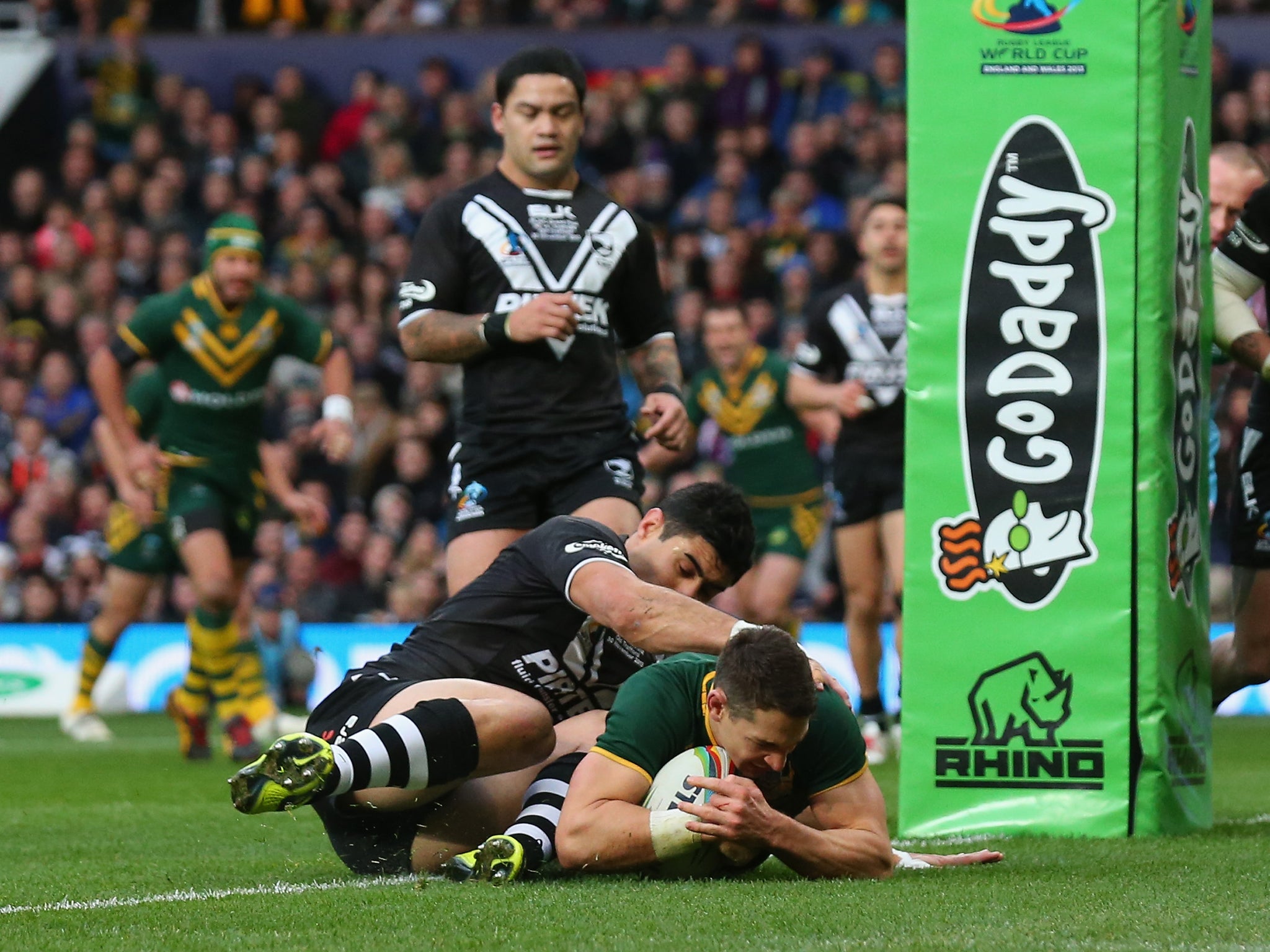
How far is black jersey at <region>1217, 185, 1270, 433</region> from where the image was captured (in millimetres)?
6203

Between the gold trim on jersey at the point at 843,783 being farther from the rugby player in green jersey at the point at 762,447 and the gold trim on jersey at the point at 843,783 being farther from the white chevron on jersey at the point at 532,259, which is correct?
the rugby player in green jersey at the point at 762,447

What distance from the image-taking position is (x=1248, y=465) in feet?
21.2

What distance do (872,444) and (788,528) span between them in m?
1.92

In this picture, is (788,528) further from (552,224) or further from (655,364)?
(552,224)

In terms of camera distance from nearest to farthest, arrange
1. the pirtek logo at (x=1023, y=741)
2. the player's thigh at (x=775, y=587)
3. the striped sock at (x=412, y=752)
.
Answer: the striped sock at (x=412, y=752), the pirtek logo at (x=1023, y=741), the player's thigh at (x=775, y=587)

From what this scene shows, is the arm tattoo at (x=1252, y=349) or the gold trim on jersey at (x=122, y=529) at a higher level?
the arm tattoo at (x=1252, y=349)

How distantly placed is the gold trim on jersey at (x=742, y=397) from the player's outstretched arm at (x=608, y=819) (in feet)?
23.0

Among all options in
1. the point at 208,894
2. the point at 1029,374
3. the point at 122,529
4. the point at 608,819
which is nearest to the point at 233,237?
the point at 122,529

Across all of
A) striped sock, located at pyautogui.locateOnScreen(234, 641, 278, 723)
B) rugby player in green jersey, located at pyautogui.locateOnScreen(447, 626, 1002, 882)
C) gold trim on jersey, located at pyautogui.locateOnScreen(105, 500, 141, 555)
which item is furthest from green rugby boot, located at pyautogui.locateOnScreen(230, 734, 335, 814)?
gold trim on jersey, located at pyautogui.locateOnScreen(105, 500, 141, 555)

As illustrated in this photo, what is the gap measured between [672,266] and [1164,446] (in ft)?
35.4

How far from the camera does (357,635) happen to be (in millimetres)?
13781

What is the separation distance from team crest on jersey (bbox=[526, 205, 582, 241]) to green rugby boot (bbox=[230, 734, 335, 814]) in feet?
7.96

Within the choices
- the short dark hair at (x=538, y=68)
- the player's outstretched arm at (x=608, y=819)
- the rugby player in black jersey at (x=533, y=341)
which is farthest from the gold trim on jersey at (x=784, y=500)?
the player's outstretched arm at (x=608, y=819)

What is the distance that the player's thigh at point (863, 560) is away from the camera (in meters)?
9.34
